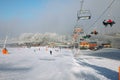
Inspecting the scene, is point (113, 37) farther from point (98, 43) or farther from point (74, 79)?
point (74, 79)

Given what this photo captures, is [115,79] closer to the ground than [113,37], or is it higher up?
closer to the ground

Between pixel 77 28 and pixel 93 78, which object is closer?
pixel 93 78

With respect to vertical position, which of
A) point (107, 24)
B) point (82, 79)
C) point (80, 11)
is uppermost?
point (80, 11)

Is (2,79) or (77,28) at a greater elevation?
(77,28)

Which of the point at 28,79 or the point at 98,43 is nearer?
the point at 28,79

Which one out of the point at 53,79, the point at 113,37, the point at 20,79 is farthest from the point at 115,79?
the point at 113,37

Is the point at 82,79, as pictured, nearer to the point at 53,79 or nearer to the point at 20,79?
the point at 53,79

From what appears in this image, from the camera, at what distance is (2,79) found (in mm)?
15695

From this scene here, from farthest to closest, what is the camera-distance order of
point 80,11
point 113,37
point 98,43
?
1. point 98,43
2. point 113,37
3. point 80,11

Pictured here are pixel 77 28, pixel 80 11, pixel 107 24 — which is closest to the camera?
pixel 107 24

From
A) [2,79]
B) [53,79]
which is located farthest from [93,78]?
[2,79]

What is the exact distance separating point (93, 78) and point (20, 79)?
542cm

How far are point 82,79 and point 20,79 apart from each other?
4.53 metres

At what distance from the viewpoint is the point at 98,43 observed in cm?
14662
